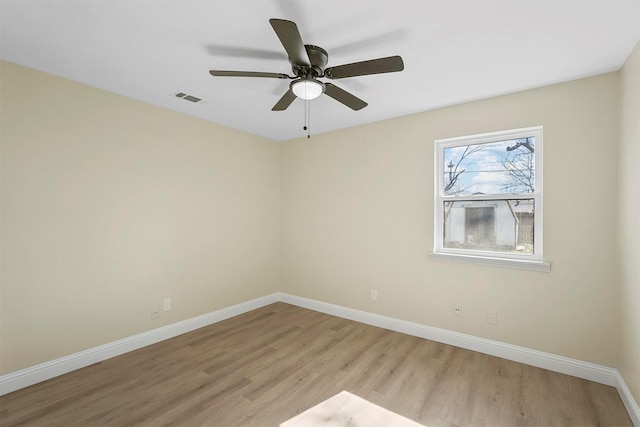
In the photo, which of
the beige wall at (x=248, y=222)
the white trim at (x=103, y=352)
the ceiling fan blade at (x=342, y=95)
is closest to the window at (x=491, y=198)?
the beige wall at (x=248, y=222)

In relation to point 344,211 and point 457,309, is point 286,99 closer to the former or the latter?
point 344,211

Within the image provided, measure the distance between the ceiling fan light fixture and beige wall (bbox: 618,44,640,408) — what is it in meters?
2.09

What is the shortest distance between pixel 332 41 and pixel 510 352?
3097 millimetres

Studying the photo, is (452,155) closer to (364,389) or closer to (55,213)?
(364,389)

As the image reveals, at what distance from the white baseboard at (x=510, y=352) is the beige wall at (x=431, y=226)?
0.07 m

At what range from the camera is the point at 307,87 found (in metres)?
1.86

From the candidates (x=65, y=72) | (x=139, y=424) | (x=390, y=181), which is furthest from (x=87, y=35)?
(x=390, y=181)

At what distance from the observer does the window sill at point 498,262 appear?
8.38ft

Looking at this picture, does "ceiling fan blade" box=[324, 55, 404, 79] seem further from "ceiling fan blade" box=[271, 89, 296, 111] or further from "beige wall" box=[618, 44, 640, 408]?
"beige wall" box=[618, 44, 640, 408]

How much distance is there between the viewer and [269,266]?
14.5 feet

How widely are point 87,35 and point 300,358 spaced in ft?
9.92

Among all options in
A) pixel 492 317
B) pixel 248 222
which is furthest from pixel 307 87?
pixel 492 317

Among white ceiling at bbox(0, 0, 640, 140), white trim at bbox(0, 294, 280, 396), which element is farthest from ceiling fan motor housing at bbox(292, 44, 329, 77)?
white trim at bbox(0, 294, 280, 396)

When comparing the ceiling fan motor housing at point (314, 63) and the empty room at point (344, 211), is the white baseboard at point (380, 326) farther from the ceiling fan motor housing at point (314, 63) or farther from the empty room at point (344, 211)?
the ceiling fan motor housing at point (314, 63)
